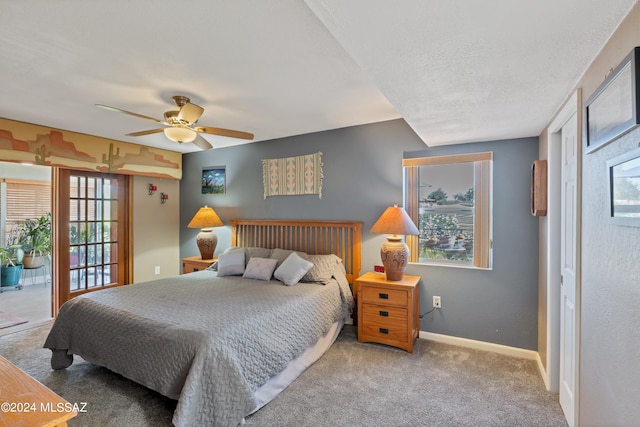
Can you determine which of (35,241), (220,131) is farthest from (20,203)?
(220,131)

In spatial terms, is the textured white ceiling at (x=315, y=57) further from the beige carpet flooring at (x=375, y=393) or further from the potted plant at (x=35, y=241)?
the potted plant at (x=35, y=241)

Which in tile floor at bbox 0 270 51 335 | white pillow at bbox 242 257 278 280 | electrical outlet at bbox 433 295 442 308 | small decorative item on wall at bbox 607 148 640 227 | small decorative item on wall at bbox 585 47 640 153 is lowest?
tile floor at bbox 0 270 51 335

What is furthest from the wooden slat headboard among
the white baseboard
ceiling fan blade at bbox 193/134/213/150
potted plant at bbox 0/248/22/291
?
potted plant at bbox 0/248/22/291

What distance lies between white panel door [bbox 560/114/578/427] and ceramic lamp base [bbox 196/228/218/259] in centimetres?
391

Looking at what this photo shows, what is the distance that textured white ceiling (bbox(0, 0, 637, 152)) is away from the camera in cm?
116

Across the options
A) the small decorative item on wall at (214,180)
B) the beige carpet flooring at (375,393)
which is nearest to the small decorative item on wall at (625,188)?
the beige carpet flooring at (375,393)

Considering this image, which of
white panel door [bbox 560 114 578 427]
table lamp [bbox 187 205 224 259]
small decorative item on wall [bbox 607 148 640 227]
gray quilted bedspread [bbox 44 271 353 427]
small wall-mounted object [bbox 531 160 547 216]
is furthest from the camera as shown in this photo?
table lamp [bbox 187 205 224 259]

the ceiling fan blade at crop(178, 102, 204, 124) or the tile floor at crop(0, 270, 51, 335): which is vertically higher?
the ceiling fan blade at crop(178, 102, 204, 124)

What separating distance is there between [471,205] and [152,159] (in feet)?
14.2

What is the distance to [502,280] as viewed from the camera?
9.50 ft

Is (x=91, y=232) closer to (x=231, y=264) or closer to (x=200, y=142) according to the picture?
(x=231, y=264)

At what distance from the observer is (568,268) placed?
202 cm

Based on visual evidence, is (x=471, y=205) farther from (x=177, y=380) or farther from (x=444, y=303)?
(x=177, y=380)

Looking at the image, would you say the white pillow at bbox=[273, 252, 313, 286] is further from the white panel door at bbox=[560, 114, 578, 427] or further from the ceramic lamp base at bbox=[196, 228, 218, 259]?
the white panel door at bbox=[560, 114, 578, 427]
